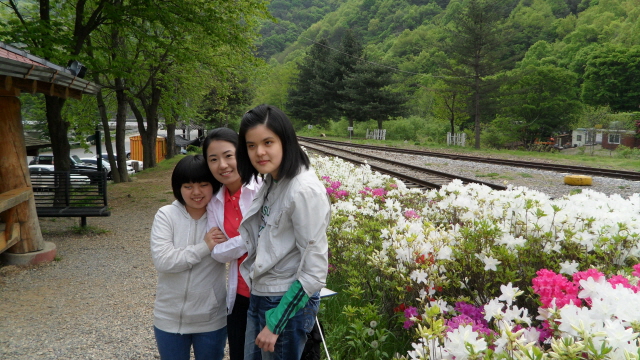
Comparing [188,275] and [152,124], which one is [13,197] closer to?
[188,275]

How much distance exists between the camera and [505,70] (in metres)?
45.2

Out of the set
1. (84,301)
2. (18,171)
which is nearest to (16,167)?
(18,171)

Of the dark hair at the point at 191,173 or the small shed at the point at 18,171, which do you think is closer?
the dark hair at the point at 191,173

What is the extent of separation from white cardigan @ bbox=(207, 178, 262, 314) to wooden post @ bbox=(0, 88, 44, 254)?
4954 millimetres

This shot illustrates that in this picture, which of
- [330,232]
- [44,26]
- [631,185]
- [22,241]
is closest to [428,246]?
[330,232]

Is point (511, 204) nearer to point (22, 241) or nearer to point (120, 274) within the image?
point (120, 274)

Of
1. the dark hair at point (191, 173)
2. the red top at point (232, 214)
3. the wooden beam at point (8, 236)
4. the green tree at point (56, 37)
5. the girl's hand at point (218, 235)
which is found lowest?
the wooden beam at point (8, 236)

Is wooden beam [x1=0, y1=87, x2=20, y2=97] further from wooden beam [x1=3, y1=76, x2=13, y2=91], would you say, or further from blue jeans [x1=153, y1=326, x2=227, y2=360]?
blue jeans [x1=153, y1=326, x2=227, y2=360]

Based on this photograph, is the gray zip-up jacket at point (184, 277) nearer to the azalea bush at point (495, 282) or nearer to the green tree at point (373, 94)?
the azalea bush at point (495, 282)

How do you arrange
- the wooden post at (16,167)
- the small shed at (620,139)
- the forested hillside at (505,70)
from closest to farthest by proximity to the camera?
the wooden post at (16,167) < the forested hillside at (505,70) < the small shed at (620,139)

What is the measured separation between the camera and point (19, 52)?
6.31 meters

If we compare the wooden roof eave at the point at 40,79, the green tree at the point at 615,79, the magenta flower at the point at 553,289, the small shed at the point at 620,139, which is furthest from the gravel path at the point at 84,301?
the green tree at the point at 615,79

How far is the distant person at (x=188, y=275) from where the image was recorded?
257 centimetres

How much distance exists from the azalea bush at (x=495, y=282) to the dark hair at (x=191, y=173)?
115 cm
